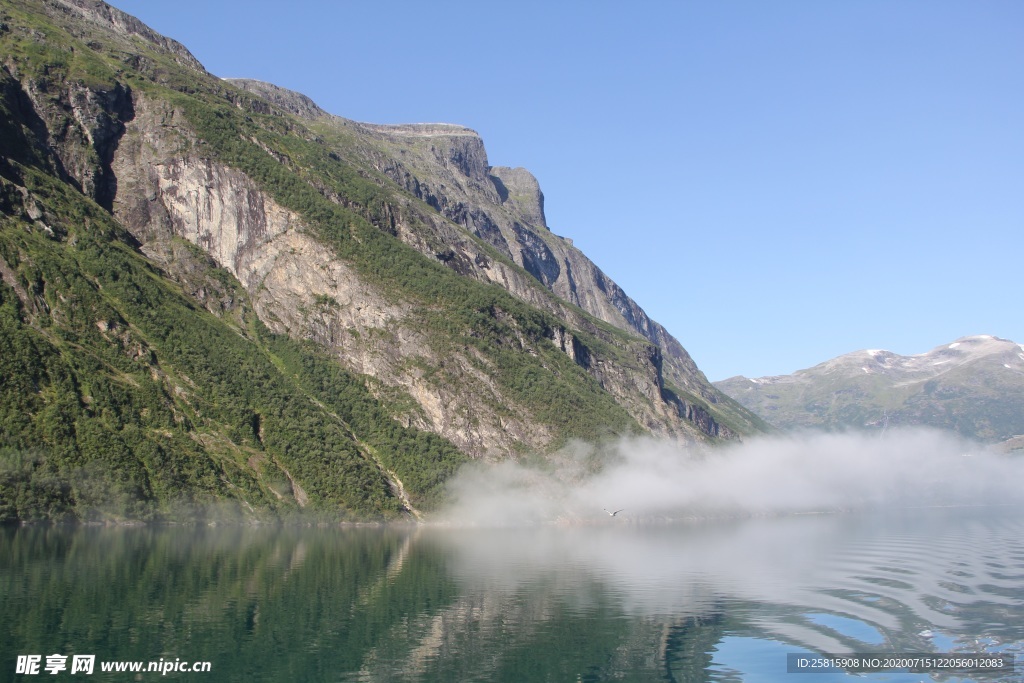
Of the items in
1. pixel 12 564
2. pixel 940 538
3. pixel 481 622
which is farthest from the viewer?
pixel 940 538

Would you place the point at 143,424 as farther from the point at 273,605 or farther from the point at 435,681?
the point at 435,681

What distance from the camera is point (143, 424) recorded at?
620ft

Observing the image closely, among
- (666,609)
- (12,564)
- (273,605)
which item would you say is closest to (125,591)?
(273,605)

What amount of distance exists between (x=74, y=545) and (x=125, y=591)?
46398mm

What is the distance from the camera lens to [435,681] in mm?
50125

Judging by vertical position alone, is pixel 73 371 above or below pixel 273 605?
above

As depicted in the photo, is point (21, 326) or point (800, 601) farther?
point (21, 326)

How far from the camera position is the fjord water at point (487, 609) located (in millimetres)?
54188

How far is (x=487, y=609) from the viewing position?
7531 centimetres

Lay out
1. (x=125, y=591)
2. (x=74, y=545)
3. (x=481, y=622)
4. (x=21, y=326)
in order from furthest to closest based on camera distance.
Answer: (x=21, y=326) → (x=74, y=545) → (x=125, y=591) → (x=481, y=622)

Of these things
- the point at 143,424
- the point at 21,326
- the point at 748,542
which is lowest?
the point at 748,542

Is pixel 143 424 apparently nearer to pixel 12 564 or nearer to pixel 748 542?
pixel 12 564

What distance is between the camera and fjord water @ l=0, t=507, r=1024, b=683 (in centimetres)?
5419

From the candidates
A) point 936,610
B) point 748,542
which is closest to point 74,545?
point 936,610
